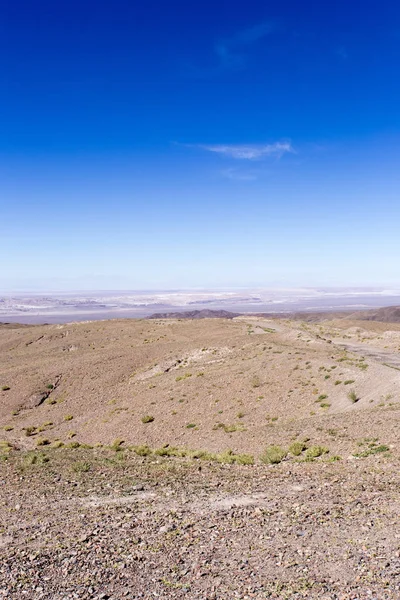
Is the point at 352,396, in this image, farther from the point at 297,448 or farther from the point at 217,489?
the point at 217,489

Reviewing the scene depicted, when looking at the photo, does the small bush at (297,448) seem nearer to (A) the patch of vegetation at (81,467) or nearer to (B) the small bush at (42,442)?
(A) the patch of vegetation at (81,467)

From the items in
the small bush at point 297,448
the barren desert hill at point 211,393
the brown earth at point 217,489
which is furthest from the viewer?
the barren desert hill at point 211,393

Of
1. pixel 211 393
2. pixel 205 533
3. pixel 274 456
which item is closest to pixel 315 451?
pixel 274 456

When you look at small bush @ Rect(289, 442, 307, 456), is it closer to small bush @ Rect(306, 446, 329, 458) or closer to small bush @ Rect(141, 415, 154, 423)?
small bush @ Rect(306, 446, 329, 458)

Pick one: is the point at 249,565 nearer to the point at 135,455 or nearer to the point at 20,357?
the point at 135,455

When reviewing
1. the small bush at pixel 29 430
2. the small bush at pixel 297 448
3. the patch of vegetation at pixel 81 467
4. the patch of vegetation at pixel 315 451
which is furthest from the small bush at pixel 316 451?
the small bush at pixel 29 430

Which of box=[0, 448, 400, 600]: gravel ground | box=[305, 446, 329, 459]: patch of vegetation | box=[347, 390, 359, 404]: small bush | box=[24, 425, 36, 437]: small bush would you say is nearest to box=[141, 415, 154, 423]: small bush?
box=[24, 425, 36, 437]: small bush
